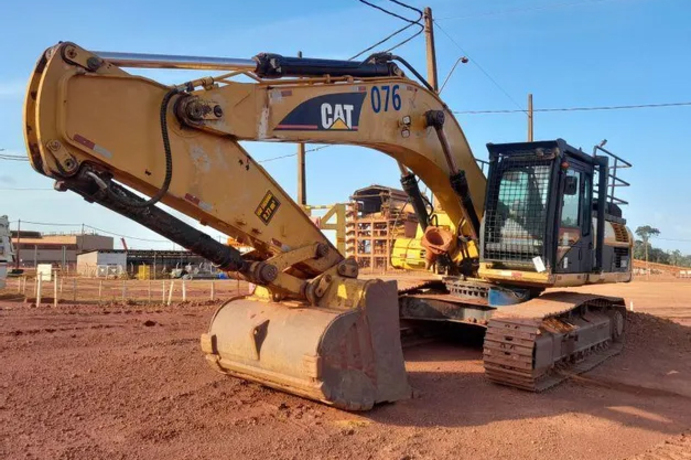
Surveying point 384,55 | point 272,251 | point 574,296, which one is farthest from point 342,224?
point 272,251

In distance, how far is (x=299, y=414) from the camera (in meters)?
5.55

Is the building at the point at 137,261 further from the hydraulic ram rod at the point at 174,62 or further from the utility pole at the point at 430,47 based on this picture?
the hydraulic ram rod at the point at 174,62

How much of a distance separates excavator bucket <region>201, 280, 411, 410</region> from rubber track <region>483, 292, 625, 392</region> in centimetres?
138

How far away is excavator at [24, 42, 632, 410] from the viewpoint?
4.34 m

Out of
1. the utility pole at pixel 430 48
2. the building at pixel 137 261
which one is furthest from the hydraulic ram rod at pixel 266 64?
the building at pixel 137 261

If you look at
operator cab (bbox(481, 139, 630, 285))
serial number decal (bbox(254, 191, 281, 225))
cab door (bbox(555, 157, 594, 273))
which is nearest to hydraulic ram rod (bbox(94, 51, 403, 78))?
serial number decal (bbox(254, 191, 281, 225))

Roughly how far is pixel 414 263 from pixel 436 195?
5.24ft

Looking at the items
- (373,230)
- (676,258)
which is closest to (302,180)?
(373,230)

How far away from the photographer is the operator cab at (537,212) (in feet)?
25.1

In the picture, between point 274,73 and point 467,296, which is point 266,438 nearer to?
point 274,73

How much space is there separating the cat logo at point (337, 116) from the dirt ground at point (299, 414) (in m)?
2.76

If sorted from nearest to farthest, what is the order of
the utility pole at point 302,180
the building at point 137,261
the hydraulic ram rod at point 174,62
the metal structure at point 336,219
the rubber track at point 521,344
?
the hydraulic ram rod at point 174,62, the rubber track at point 521,344, the metal structure at point 336,219, the utility pole at point 302,180, the building at point 137,261

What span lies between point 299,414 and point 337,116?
288cm

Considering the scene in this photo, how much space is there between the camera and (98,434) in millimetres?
4969
